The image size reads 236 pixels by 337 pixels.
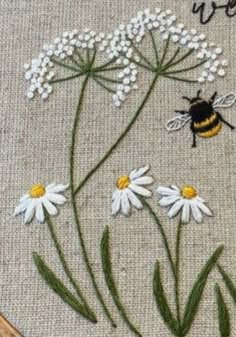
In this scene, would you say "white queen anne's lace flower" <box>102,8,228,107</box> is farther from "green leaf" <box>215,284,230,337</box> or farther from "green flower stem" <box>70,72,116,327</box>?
"green leaf" <box>215,284,230,337</box>

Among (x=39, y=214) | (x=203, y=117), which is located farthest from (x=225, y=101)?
(x=39, y=214)

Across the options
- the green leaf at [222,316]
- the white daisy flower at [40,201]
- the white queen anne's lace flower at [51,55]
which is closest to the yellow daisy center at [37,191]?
the white daisy flower at [40,201]

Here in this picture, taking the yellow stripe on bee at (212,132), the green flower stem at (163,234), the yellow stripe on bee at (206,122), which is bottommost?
the green flower stem at (163,234)

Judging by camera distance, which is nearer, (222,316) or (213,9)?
(222,316)

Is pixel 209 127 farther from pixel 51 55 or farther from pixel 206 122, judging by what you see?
pixel 51 55

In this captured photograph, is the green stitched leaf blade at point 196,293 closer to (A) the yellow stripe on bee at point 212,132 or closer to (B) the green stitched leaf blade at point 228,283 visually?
(B) the green stitched leaf blade at point 228,283

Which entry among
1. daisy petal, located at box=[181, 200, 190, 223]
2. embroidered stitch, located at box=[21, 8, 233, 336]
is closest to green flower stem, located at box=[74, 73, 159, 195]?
embroidered stitch, located at box=[21, 8, 233, 336]
